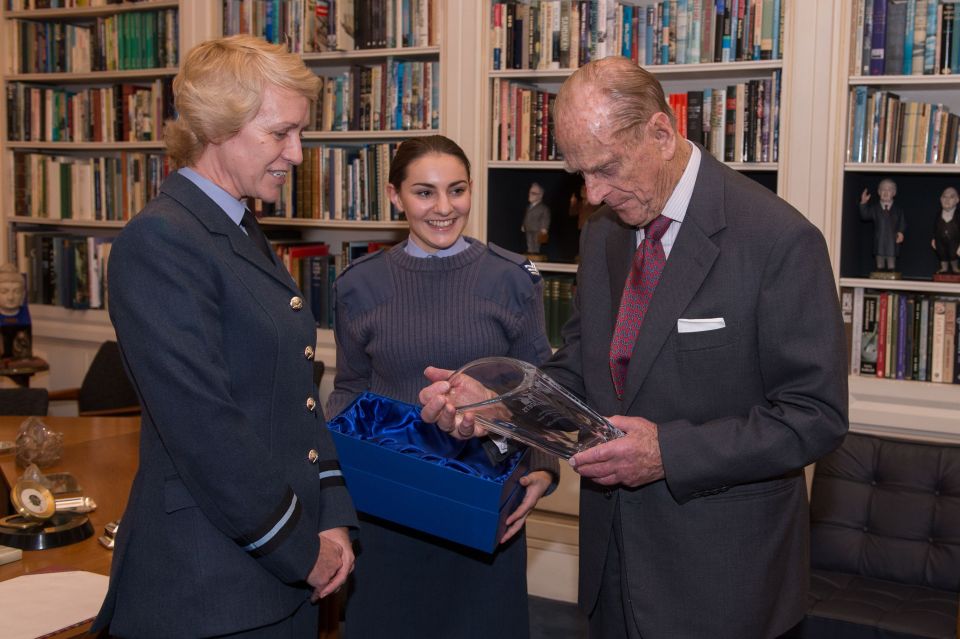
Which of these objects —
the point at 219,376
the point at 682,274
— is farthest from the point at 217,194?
the point at 682,274

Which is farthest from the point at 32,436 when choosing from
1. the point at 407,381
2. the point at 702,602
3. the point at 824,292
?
the point at 824,292

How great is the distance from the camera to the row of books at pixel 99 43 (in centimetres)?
483

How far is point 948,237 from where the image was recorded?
342cm

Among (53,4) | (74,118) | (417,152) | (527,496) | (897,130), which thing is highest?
(53,4)

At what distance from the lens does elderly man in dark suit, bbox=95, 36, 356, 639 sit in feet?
5.09

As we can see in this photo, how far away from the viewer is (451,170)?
2521 mm

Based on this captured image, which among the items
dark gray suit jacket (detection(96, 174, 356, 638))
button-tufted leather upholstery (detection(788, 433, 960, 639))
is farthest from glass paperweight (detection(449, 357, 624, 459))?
button-tufted leather upholstery (detection(788, 433, 960, 639))

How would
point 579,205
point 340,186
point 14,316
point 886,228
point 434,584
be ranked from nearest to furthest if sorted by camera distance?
point 434,584
point 886,228
point 579,205
point 340,186
point 14,316

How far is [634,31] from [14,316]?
3050 mm

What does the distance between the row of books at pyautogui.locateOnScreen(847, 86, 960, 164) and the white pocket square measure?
2.09m

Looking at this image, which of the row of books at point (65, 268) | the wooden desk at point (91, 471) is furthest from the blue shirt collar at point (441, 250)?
the row of books at point (65, 268)

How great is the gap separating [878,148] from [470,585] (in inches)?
84.5

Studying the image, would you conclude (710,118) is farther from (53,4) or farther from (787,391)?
(53,4)

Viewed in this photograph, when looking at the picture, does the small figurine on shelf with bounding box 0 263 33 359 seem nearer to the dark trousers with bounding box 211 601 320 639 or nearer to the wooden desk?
the wooden desk
